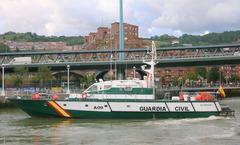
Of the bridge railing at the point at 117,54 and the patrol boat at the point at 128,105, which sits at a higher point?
the bridge railing at the point at 117,54

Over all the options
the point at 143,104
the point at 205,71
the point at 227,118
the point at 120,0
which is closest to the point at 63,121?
the point at 143,104

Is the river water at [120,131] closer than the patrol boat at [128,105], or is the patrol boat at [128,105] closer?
the river water at [120,131]

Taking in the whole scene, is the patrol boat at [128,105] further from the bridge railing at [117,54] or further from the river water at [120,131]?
the bridge railing at [117,54]

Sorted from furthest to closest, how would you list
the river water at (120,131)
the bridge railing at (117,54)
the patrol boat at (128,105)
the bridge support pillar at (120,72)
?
the bridge support pillar at (120,72)
the bridge railing at (117,54)
the patrol boat at (128,105)
the river water at (120,131)

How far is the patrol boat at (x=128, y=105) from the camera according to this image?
4147 cm

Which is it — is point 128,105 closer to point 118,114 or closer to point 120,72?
point 118,114

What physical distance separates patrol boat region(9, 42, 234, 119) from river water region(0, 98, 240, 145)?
0.94 metres

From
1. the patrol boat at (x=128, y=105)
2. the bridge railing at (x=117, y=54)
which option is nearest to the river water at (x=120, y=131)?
the patrol boat at (x=128, y=105)

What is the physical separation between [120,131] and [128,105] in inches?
287

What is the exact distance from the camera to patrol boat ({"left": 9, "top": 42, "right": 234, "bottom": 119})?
41.5 metres

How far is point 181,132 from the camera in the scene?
1323 inches

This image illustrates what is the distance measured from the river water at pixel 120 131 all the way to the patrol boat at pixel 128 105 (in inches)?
36.8

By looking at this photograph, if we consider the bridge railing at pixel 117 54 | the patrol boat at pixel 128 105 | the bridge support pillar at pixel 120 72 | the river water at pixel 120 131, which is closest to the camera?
the river water at pixel 120 131

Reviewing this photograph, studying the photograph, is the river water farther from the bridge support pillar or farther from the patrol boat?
the bridge support pillar
